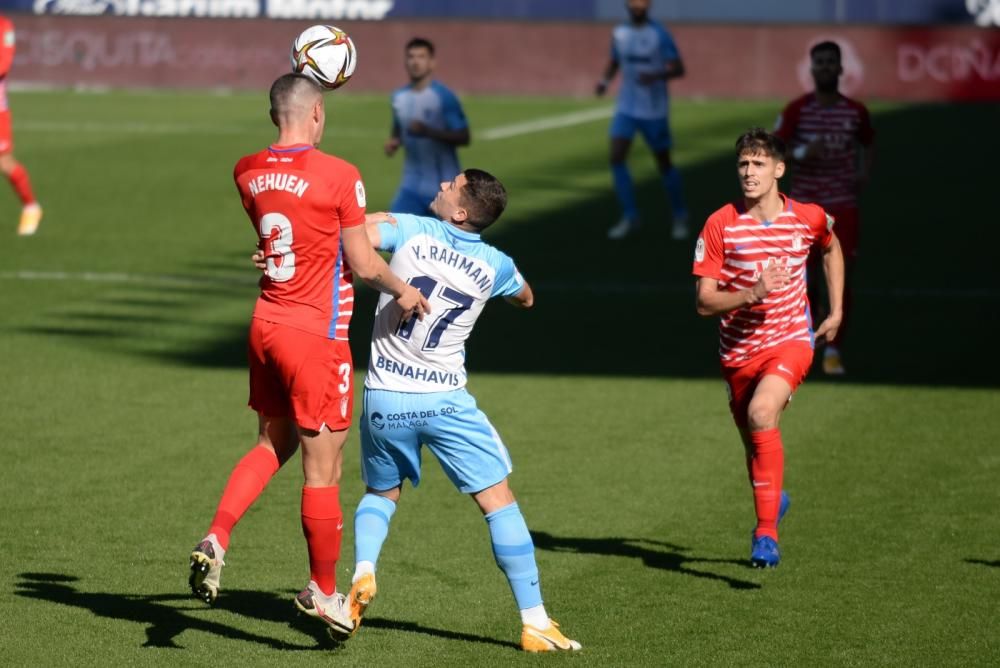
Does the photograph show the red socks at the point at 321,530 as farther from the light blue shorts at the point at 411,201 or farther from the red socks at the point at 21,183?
the red socks at the point at 21,183

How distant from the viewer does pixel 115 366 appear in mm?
12719

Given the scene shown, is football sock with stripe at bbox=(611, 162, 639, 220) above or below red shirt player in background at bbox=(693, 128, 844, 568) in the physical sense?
above

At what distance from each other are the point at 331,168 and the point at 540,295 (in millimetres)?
9266

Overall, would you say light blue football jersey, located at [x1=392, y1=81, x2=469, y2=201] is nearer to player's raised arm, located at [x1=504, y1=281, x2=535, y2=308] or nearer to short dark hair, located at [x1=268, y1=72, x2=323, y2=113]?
player's raised arm, located at [x1=504, y1=281, x2=535, y2=308]

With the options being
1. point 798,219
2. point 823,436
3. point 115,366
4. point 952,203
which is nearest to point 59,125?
point 952,203

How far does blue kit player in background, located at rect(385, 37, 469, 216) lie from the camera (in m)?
14.2

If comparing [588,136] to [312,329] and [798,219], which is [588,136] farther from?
[312,329]

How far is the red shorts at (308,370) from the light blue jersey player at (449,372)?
0.47 ft

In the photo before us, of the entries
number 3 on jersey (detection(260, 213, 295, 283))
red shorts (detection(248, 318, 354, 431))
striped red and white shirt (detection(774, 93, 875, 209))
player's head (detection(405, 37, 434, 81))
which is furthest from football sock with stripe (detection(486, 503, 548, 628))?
player's head (detection(405, 37, 434, 81))

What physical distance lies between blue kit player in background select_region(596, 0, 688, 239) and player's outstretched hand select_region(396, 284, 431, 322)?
40.4ft

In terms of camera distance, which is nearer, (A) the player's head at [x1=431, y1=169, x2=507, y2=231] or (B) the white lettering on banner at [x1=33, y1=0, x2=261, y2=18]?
(A) the player's head at [x1=431, y1=169, x2=507, y2=231]

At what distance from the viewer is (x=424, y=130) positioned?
14.1m

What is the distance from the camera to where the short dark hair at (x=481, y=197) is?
22.0ft

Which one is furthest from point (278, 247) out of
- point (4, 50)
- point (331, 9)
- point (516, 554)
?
point (331, 9)
